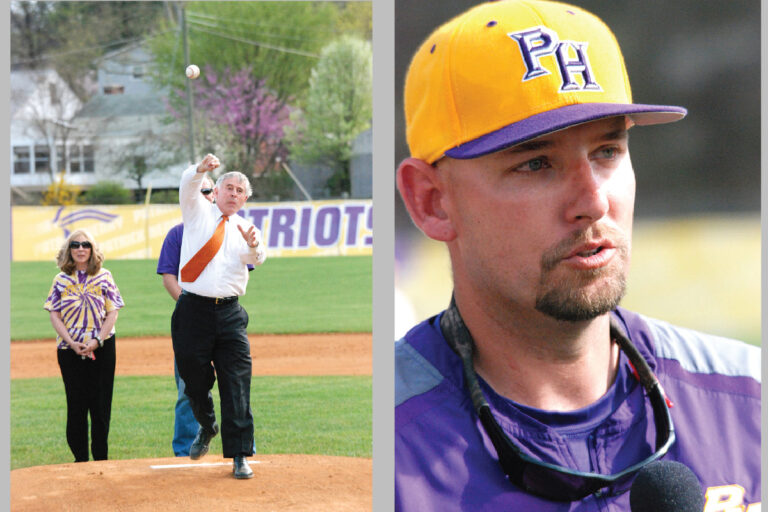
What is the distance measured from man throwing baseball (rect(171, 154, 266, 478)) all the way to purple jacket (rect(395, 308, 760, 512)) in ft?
6.30

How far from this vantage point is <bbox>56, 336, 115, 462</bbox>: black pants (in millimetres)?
3936

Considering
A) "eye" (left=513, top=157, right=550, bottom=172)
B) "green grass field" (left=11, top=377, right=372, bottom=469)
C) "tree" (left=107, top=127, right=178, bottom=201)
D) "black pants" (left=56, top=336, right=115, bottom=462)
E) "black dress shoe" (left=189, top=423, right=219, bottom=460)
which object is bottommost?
"green grass field" (left=11, top=377, right=372, bottom=469)

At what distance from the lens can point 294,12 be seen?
76.8 feet

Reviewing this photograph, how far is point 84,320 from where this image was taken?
3893mm

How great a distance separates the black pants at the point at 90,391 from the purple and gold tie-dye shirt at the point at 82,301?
3.4 inches

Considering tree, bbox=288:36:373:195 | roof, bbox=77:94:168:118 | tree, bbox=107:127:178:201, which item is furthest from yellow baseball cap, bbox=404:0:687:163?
roof, bbox=77:94:168:118

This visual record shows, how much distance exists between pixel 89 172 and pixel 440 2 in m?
20.0

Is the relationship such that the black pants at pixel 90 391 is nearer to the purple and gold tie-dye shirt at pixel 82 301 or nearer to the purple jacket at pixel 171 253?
the purple and gold tie-dye shirt at pixel 82 301

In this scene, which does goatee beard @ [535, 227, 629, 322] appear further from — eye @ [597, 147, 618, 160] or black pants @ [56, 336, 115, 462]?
black pants @ [56, 336, 115, 462]

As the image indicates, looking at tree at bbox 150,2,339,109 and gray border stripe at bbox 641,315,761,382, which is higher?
tree at bbox 150,2,339,109

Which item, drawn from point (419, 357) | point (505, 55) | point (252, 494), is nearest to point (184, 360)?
point (252, 494)

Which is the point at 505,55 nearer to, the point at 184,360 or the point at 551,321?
the point at 551,321

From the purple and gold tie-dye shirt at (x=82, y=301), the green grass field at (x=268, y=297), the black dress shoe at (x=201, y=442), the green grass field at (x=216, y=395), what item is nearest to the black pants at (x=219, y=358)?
the black dress shoe at (x=201, y=442)

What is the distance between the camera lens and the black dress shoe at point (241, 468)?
3787 mm
